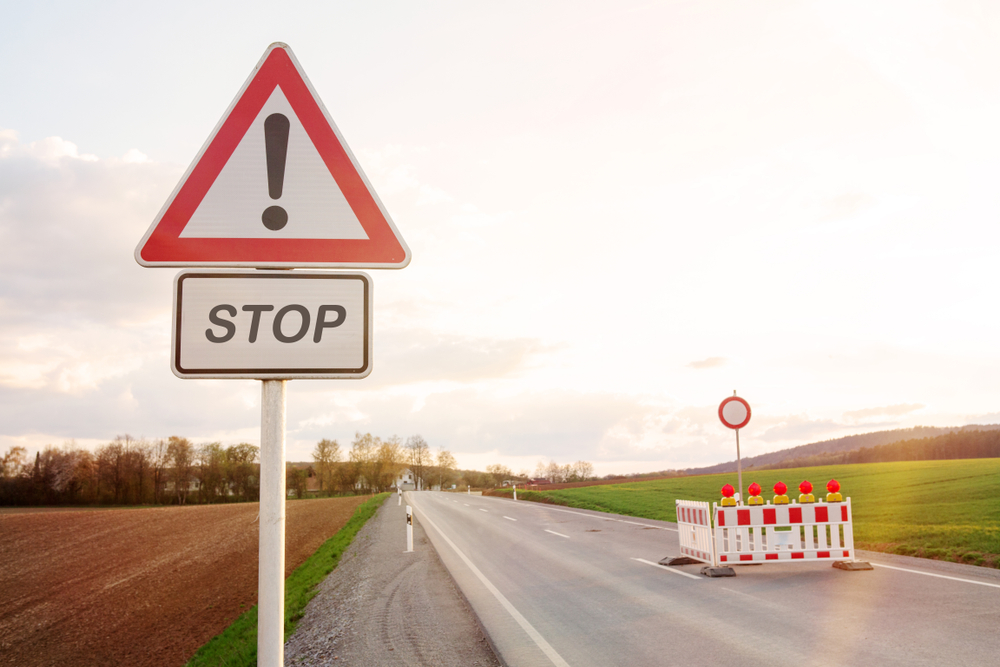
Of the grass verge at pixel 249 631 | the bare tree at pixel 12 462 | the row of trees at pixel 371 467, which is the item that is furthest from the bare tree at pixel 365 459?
the grass verge at pixel 249 631

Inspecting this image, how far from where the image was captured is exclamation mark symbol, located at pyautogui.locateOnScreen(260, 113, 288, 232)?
2062mm

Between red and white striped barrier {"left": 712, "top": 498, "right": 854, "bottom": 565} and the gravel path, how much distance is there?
486cm

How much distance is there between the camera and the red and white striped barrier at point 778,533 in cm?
1069

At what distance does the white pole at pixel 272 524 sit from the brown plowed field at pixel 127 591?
1324 cm

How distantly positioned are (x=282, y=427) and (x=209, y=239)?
702 mm

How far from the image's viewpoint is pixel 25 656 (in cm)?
1368

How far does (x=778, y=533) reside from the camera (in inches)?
427

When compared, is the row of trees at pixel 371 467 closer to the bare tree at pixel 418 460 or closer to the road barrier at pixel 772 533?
the bare tree at pixel 418 460

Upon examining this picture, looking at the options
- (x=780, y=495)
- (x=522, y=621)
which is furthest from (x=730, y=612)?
(x=780, y=495)

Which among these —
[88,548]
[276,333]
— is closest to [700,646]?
[276,333]

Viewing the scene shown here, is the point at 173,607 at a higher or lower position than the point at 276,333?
lower

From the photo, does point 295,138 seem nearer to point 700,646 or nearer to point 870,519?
point 700,646

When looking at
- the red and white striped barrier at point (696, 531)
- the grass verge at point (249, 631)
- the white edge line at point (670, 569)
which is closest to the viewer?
the grass verge at point (249, 631)

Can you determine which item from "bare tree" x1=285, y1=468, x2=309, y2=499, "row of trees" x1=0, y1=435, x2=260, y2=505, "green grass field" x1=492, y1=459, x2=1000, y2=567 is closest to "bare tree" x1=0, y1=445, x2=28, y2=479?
"row of trees" x1=0, y1=435, x2=260, y2=505
